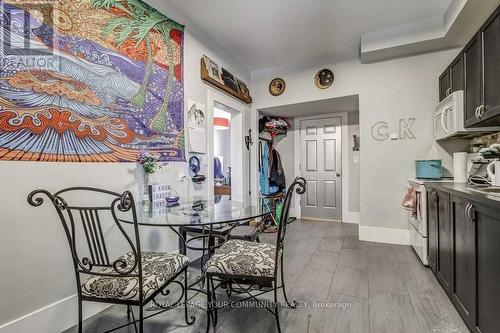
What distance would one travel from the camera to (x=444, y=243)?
194 cm

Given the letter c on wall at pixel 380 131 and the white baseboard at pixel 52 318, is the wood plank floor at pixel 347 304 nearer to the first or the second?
the white baseboard at pixel 52 318

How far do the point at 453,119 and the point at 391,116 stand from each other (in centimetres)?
94

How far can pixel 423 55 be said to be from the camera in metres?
3.14

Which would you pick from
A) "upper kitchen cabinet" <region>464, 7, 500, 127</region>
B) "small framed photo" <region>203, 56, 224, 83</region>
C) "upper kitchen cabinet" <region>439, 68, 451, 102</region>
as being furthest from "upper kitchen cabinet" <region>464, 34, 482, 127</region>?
"small framed photo" <region>203, 56, 224, 83</region>

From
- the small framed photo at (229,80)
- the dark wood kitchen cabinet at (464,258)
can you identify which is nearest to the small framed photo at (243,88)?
the small framed photo at (229,80)

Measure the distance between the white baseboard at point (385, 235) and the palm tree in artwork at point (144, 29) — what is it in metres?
3.03

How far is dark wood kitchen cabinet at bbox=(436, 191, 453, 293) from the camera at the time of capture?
1837 mm

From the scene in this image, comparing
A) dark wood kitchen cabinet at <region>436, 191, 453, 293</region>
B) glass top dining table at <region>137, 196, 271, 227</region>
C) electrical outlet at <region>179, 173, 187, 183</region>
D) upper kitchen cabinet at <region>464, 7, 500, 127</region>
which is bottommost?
dark wood kitchen cabinet at <region>436, 191, 453, 293</region>

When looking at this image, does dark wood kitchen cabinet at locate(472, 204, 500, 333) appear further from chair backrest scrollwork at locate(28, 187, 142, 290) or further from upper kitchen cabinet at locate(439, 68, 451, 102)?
upper kitchen cabinet at locate(439, 68, 451, 102)

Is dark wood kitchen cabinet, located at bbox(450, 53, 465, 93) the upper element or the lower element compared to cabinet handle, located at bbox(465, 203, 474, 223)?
upper

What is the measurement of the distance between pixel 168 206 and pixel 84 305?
2.90 feet

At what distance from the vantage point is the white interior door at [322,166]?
15.4ft

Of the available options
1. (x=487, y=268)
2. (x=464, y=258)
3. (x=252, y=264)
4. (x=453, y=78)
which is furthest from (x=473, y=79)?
(x=252, y=264)

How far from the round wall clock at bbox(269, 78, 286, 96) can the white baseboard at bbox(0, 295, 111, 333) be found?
369 centimetres
